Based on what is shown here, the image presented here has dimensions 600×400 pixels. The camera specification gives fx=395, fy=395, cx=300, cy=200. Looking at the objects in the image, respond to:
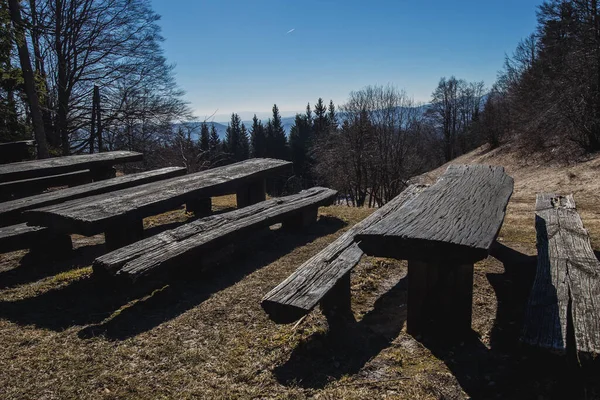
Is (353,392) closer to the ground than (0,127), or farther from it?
closer to the ground

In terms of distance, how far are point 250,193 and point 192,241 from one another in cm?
287

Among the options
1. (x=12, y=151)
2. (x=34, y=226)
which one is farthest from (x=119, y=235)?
(x=12, y=151)

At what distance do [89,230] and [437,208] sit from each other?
10.0ft

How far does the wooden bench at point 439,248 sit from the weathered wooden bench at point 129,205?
259 cm

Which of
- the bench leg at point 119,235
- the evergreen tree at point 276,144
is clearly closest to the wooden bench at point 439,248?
the bench leg at point 119,235

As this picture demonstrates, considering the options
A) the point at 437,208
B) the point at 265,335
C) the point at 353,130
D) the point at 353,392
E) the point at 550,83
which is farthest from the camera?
the point at 353,130

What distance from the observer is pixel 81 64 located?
46.6ft

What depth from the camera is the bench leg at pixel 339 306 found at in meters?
2.96

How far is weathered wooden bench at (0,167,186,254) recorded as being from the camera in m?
3.88

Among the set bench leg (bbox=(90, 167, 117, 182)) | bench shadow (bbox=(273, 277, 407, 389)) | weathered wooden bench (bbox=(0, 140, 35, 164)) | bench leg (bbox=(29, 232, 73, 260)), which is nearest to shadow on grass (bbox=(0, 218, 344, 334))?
bench leg (bbox=(29, 232, 73, 260))

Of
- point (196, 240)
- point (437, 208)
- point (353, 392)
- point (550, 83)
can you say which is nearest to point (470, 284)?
point (437, 208)

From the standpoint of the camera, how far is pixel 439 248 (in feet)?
7.46

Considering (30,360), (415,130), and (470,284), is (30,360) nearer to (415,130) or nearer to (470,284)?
(470,284)

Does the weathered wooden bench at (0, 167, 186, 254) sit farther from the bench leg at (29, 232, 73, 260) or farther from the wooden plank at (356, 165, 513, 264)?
the wooden plank at (356, 165, 513, 264)
